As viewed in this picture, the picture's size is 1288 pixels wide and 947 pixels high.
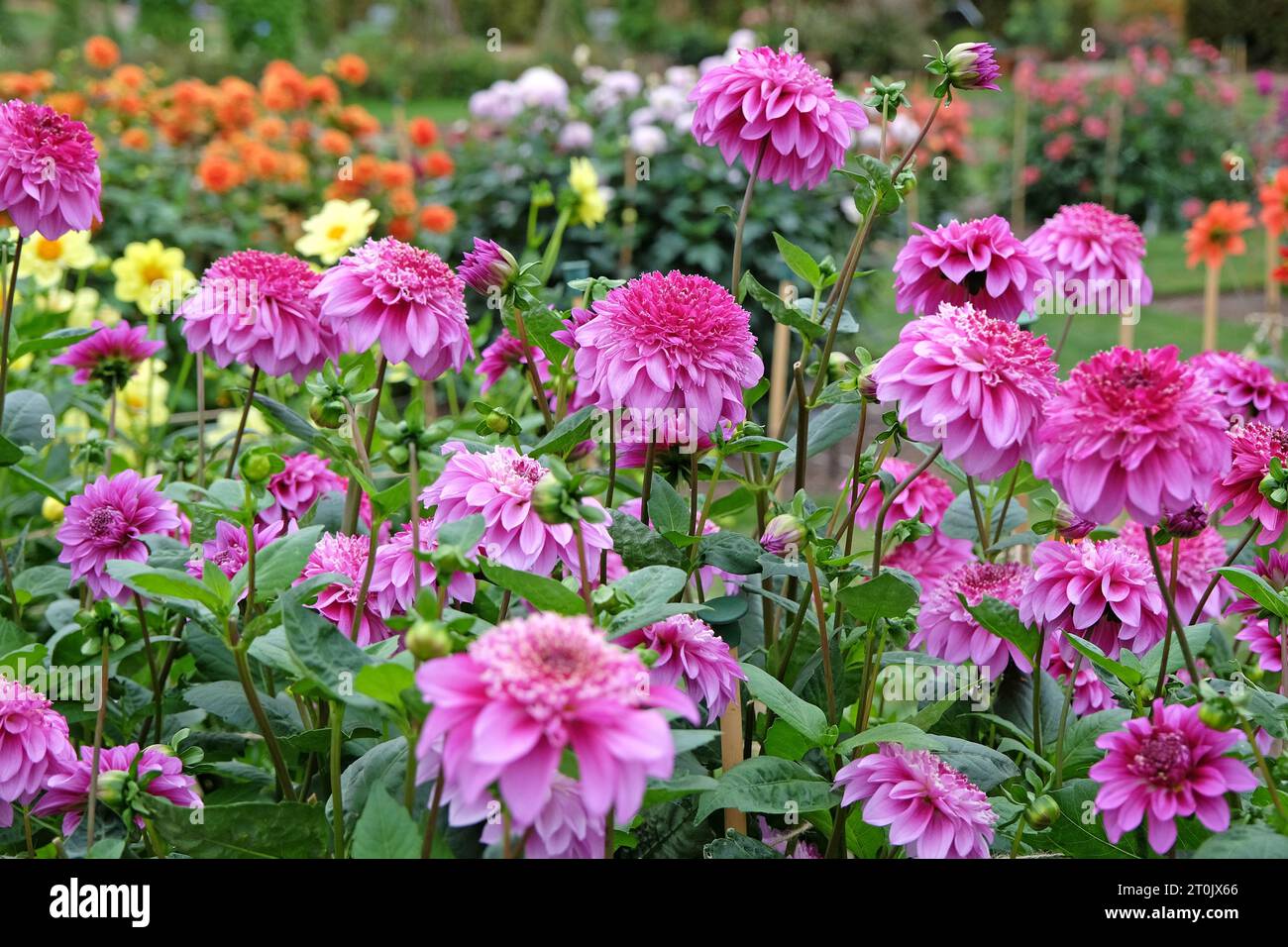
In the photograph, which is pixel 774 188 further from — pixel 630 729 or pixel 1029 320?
pixel 630 729

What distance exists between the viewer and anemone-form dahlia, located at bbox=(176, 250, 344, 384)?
100 cm

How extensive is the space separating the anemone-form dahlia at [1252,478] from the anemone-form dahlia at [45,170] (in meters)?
0.91

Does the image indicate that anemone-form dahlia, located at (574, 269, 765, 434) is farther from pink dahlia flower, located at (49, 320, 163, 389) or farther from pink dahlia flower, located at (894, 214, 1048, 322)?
pink dahlia flower, located at (49, 320, 163, 389)

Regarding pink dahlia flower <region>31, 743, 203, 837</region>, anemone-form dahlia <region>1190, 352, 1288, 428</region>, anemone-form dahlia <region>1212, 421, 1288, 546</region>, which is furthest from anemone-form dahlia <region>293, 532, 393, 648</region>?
anemone-form dahlia <region>1190, 352, 1288, 428</region>

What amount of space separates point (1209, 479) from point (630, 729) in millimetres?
373

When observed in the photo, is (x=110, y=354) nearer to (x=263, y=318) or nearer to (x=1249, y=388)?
(x=263, y=318)

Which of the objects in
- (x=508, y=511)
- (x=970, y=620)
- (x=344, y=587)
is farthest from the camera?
(x=970, y=620)

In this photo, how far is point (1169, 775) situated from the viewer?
711mm

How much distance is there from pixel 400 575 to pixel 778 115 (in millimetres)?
447

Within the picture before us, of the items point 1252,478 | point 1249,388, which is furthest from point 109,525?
point 1249,388

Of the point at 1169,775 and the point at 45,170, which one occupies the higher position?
the point at 45,170

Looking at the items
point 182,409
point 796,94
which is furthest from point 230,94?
point 796,94

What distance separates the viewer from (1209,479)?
2.29ft

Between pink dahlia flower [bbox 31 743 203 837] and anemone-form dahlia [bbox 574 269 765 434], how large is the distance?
1.28ft
